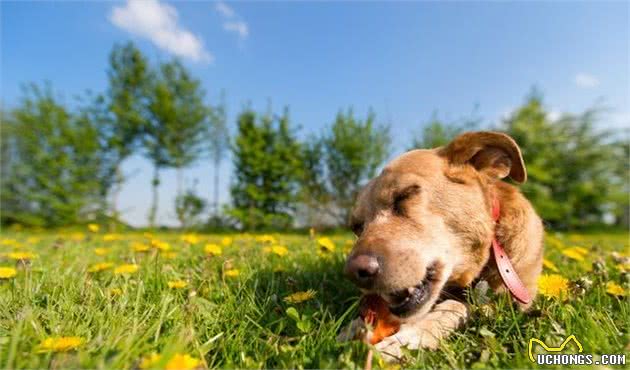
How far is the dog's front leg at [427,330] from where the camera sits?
68.7 inches

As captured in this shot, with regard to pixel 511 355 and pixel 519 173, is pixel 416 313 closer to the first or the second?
pixel 511 355

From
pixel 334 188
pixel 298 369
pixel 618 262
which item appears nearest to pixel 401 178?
pixel 298 369

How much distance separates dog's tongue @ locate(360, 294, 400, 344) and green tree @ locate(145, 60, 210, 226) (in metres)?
21.7

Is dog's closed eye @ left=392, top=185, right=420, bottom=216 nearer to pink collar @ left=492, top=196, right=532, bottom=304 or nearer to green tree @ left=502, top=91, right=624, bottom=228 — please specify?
pink collar @ left=492, top=196, right=532, bottom=304

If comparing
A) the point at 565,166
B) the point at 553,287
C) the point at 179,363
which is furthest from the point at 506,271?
the point at 565,166

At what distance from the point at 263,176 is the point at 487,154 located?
699 inches

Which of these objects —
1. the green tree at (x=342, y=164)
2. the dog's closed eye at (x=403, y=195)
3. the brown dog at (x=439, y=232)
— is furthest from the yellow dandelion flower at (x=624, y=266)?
the green tree at (x=342, y=164)

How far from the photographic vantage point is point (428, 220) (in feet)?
8.01

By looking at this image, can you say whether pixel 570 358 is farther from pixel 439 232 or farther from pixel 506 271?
pixel 439 232

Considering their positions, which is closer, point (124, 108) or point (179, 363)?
point (179, 363)

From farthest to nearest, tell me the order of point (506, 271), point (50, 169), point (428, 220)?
point (50, 169) < point (428, 220) < point (506, 271)

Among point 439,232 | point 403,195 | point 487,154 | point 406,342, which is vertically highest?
point 487,154

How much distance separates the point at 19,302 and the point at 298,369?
5.56 ft

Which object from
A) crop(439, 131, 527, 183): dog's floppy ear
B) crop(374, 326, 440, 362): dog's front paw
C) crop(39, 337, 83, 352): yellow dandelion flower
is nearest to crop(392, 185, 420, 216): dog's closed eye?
crop(439, 131, 527, 183): dog's floppy ear
